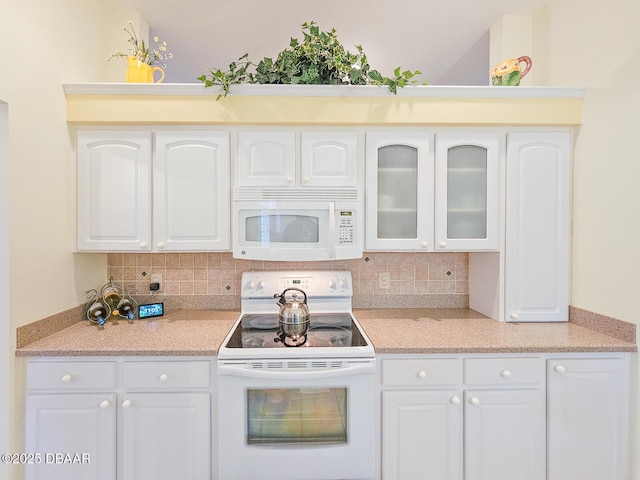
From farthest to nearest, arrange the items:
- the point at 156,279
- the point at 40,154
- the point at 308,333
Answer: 1. the point at 156,279
2. the point at 308,333
3. the point at 40,154

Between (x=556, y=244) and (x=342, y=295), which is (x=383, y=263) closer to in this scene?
(x=342, y=295)

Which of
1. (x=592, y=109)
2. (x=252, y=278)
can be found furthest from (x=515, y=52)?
(x=252, y=278)

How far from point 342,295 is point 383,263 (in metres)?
0.38

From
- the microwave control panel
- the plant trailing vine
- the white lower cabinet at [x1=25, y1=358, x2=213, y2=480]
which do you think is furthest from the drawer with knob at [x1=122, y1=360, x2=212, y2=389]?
the plant trailing vine

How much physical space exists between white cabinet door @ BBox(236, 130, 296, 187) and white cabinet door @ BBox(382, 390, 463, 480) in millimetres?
1290

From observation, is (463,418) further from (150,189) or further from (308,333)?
(150,189)

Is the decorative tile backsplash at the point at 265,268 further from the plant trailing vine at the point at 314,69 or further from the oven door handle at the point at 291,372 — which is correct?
the plant trailing vine at the point at 314,69

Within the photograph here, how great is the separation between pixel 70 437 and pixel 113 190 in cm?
125

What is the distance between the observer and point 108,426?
1.55m

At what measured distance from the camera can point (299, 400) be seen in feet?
5.23

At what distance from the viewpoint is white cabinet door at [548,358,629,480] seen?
161 centimetres

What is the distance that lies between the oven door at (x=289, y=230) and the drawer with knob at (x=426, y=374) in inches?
25.5

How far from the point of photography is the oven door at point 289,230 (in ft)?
6.23

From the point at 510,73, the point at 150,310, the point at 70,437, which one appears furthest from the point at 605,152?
the point at 70,437
